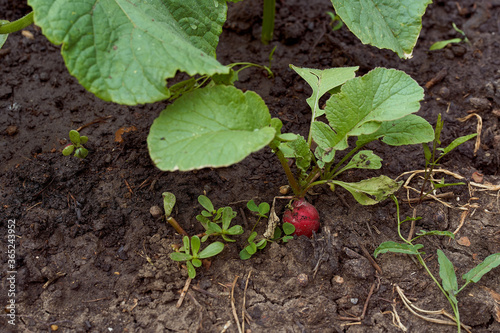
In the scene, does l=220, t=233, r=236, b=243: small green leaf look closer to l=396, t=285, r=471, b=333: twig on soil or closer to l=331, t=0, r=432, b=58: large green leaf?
l=396, t=285, r=471, b=333: twig on soil

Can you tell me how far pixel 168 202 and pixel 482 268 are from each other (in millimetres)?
1322

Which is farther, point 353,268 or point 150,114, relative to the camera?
point 150,114

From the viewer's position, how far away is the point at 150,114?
7.75 ft

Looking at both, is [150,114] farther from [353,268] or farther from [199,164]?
[353,268]

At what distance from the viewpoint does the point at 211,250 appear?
67.9 inches

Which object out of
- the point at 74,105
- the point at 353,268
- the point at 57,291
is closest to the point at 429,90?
the point at 353,268

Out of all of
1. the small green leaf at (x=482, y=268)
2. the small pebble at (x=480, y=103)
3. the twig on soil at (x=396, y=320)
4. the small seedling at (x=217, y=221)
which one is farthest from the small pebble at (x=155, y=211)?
the small pebble at (x=480, y=103)

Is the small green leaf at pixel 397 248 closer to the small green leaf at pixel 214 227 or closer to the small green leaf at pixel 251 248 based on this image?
the small green leaf at pixel 251 248

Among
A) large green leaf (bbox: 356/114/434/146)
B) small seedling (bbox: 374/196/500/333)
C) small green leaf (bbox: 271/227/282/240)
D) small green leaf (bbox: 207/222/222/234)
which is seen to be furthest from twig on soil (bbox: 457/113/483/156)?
small green leaf (bbox: 207/222/222/234)

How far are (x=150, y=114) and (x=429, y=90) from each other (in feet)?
5.49

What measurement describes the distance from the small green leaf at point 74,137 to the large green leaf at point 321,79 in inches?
43.2

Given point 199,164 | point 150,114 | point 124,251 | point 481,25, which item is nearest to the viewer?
point 199,164

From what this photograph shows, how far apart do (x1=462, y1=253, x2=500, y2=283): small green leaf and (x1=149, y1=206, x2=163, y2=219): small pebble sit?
4.29 ft

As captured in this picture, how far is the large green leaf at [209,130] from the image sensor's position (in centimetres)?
144
